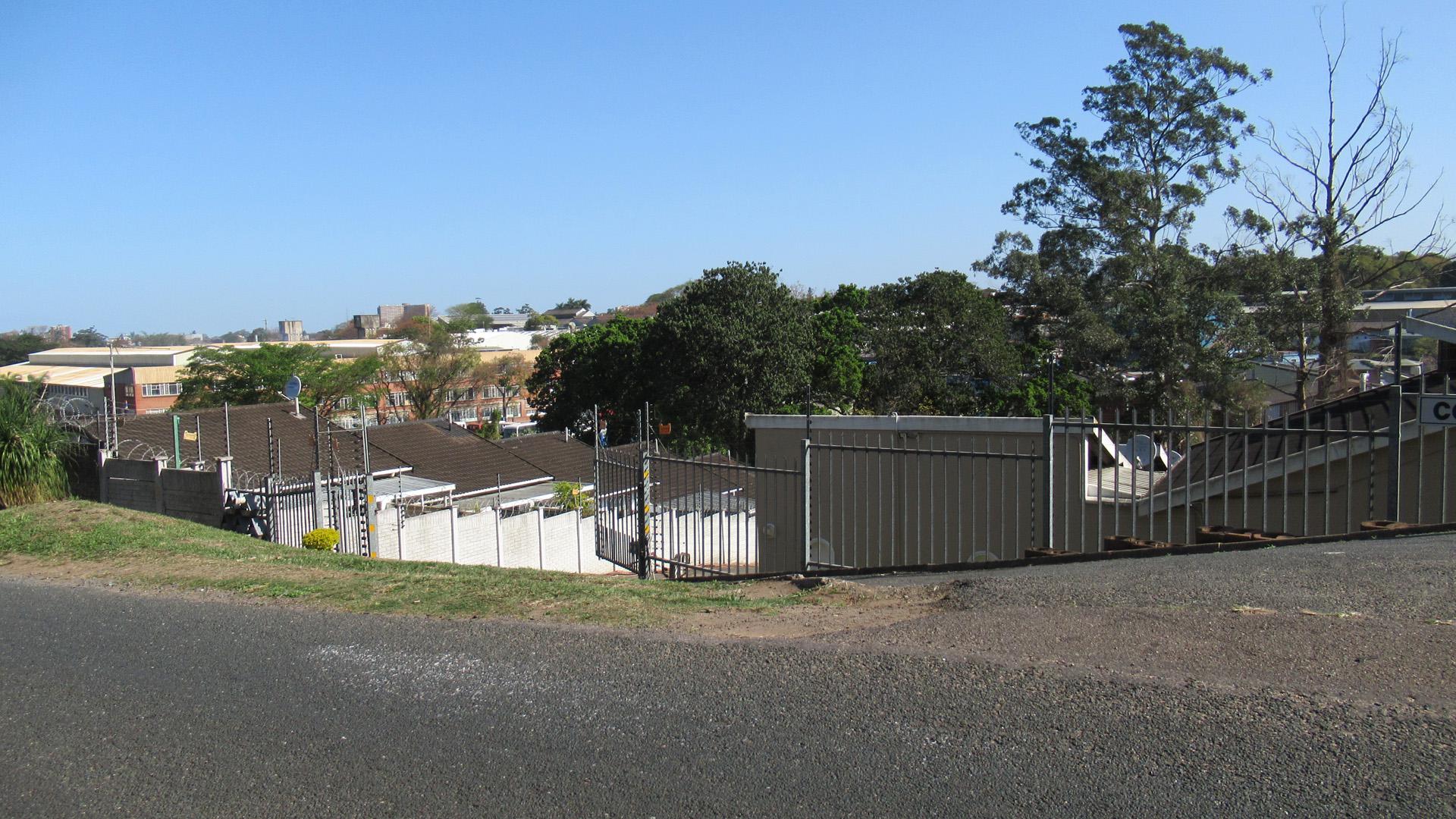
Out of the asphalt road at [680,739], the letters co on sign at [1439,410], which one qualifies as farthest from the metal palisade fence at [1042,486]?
the asphalt road at [680,739]

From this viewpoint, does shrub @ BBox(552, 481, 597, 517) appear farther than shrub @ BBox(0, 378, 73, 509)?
Yes

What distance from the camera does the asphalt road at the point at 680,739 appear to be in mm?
3625

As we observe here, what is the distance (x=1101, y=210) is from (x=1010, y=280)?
10.7 ft

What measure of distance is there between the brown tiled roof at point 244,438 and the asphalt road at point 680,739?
14.8 meters

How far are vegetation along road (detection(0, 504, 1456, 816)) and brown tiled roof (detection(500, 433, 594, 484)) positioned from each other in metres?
20.9

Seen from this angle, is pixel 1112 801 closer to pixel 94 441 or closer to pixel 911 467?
pixel 911 467

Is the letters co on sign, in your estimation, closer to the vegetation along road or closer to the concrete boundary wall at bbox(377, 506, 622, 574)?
the vegetation along road

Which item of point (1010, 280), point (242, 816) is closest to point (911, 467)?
point (242, 816)

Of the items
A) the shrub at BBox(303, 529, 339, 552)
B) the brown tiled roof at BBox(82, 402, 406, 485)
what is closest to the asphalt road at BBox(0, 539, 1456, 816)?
the shrub at BBox(303, 529, 339, 552)

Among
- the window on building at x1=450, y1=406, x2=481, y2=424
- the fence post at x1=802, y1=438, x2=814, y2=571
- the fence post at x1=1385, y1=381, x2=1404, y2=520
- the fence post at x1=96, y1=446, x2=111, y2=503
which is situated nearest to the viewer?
the fence post at x1=1385, y1=381, x2=1404, y2=520

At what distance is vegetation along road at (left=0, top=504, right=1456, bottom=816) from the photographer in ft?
12.1

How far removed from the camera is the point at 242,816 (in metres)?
3.80

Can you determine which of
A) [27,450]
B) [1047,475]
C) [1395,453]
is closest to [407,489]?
[27,450]

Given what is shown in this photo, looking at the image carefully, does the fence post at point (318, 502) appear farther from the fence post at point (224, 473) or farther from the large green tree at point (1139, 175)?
the large green tree at point (1139, 175)
